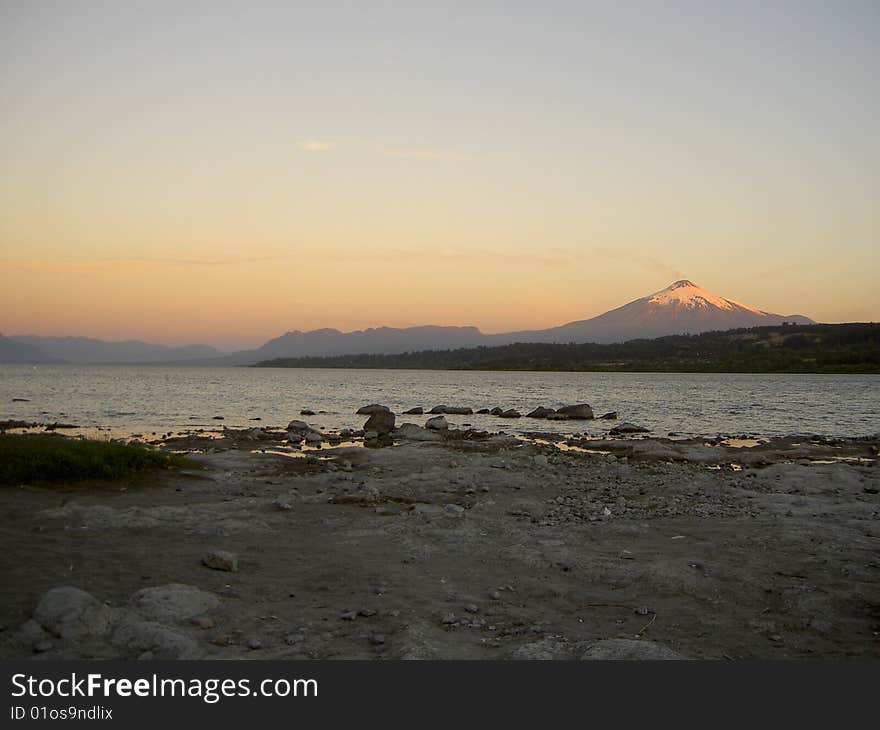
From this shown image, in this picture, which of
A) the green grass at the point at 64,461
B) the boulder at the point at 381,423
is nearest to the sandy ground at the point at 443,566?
the green grass at the point at 64,461

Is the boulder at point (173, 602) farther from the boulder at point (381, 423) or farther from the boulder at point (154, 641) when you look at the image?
the boulder at point (381, 423)

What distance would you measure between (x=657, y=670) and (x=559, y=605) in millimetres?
2752

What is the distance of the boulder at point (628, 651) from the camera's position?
7.41 m

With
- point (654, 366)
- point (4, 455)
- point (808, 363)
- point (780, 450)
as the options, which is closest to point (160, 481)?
point (4, 455)

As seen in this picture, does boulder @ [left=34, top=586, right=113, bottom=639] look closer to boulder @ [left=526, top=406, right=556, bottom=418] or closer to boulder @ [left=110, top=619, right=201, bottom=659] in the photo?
boulder @ [left=110, top=619, right=201, bottom=659]

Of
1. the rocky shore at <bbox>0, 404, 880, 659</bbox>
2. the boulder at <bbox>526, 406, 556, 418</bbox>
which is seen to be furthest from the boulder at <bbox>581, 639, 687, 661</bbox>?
the boulder at <bbox>526, 406, 556, 418</bbox>

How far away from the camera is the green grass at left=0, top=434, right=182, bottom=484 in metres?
17.8

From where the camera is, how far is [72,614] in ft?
26.6

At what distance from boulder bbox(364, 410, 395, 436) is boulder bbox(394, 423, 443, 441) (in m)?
0.54

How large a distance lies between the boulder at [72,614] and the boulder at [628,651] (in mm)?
5541

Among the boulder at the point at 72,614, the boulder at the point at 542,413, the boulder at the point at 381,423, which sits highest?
the boulder at the point at 72,614

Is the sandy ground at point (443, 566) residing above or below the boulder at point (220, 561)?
below

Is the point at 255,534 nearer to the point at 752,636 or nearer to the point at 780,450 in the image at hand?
the point at 752,636

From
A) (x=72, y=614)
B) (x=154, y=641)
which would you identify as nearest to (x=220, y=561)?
(x=72, y=614)
